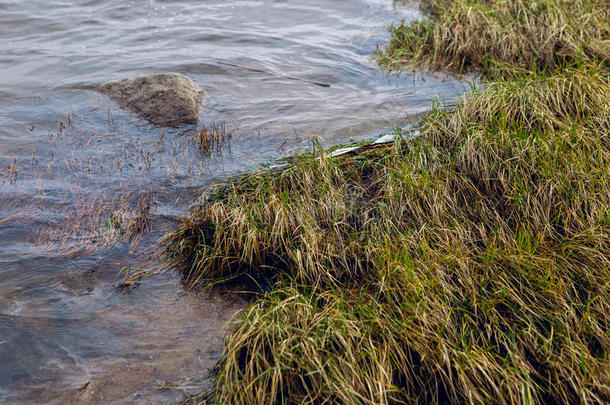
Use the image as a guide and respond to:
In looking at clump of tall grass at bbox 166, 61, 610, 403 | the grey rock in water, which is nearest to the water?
the grey rock in water

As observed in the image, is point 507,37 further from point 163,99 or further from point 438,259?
point 438,259

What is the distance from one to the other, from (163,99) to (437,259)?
4380 millimetres

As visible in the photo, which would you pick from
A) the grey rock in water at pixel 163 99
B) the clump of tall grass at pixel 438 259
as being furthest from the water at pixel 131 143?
the clump of tall grass at pixel 438 259

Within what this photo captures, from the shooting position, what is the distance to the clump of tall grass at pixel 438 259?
10.4 feet

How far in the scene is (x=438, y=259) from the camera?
3.97 m

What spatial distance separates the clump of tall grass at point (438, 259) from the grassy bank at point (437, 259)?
0.01 meters

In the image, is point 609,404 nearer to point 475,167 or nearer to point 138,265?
point 475,167

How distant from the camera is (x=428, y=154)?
5.29m

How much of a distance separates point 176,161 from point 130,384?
306 cm

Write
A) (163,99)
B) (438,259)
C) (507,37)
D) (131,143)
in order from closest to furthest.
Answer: (438,259) → (131,143) → (163,99) → (507,37)

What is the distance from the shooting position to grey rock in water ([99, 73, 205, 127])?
6672 millimetres

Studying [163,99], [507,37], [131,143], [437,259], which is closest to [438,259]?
[437,259]

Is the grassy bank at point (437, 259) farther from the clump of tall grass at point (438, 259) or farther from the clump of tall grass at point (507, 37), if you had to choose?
the clump of tall grass at point (507, 37)

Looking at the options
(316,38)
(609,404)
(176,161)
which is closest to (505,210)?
(609,404)
